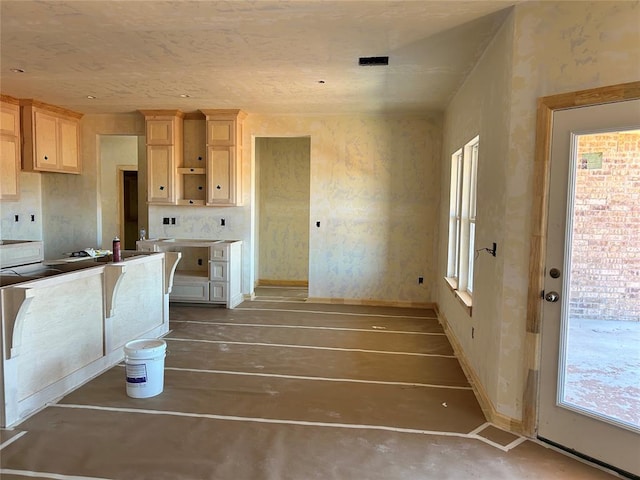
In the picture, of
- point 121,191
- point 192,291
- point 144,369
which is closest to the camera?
point 144,369

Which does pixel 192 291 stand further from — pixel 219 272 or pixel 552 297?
pixel 552 297

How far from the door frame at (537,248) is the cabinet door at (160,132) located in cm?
490

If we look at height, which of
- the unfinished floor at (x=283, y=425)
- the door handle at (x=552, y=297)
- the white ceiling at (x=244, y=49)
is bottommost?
the unfinished floor at (x=283, y=425)

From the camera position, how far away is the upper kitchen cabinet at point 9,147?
5.29m

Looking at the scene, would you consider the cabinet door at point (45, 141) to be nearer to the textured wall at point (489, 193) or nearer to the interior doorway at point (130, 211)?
the interior doorway at point (130, 211)

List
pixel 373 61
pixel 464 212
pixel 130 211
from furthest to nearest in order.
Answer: pixel 130 211
pixel 464 212
pixel 373 61

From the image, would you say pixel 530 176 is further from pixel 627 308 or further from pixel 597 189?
pixel 627 308

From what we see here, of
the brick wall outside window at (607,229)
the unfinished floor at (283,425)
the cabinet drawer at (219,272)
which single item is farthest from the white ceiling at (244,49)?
the unfinished floor at (283,425)

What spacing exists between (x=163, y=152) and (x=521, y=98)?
488 centimetres

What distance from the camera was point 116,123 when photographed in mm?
6289

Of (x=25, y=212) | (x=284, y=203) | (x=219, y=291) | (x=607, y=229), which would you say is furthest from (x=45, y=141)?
(x=607, y=229)

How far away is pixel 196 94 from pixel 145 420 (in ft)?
12.1

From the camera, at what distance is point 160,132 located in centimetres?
599

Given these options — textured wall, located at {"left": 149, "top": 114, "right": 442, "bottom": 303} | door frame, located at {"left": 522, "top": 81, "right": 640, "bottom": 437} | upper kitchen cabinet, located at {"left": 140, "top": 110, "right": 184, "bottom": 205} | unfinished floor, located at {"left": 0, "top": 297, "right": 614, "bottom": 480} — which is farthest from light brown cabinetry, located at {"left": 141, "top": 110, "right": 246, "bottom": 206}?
door frame, located at {"left": 522, "top": 81, "right": 640, "bottom": 437}
